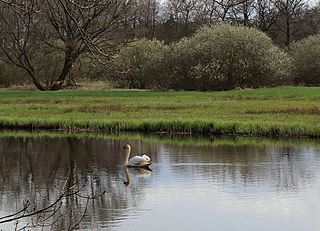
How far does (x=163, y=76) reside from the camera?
1663 inches

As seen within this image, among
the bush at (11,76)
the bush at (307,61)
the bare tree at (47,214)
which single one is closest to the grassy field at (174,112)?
the bush at (307,61)

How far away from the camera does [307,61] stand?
43000 millimetres

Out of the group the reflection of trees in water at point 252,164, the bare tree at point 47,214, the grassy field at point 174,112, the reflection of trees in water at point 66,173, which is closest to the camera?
the bare tree at point 47,214

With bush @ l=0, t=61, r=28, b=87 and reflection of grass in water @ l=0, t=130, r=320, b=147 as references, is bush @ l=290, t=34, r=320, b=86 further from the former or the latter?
reflection of grass in water @ l=0, t=130, r=320, b=147

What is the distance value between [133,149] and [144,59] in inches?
1006

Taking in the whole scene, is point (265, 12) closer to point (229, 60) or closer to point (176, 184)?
point (229, 60)

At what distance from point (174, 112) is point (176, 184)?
13.7 meters

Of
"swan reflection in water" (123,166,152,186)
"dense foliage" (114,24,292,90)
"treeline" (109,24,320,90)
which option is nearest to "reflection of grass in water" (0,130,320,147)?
"swan reflection in water" (123,166,152,186)

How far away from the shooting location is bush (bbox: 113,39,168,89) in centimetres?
4250

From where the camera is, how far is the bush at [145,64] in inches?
1673

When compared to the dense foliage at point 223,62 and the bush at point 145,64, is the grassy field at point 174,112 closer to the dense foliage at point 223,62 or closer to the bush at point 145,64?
the dense foliage at point 223,62

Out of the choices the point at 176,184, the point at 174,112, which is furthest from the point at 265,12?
the point at 176,184

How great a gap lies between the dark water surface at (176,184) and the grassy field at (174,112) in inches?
98.8

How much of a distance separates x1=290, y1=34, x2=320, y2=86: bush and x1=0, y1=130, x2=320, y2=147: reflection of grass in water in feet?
72.8
